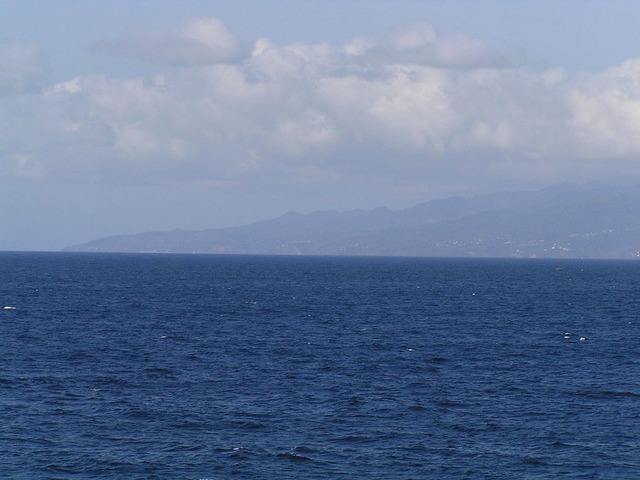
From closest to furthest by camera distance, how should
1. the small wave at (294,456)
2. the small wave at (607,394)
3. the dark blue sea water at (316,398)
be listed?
the dark blue sea water at (316,398), the small wave at (294,456), the small wave at (607,394)

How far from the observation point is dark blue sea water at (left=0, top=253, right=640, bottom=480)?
54688 mm

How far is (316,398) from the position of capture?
71.9 m

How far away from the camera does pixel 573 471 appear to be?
5338 cm

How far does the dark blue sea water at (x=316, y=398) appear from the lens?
54688 millimetres

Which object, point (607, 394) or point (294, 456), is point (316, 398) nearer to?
point (294, 456)

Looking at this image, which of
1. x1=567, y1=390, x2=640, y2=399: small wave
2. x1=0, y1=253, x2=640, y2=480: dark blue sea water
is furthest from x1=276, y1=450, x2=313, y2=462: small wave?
x1=567, y1=390, x2=640, y2=399: small wave

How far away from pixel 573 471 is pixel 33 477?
31875 mm

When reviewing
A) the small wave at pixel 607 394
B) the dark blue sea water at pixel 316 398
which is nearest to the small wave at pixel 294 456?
the dark blue sea water at pixel 316 398

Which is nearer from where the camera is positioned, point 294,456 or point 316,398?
point 294,456

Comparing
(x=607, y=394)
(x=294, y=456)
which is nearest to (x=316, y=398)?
(x=294, y=456)

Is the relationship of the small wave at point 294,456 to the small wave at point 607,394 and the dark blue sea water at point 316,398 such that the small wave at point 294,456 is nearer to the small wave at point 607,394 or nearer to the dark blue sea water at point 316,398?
the dark blue sea water at point 316,398

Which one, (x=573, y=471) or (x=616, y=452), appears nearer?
(x=573, y=471)

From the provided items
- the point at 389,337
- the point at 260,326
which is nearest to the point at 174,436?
the point at 389,337

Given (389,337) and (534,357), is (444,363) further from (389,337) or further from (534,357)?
(389,337)
